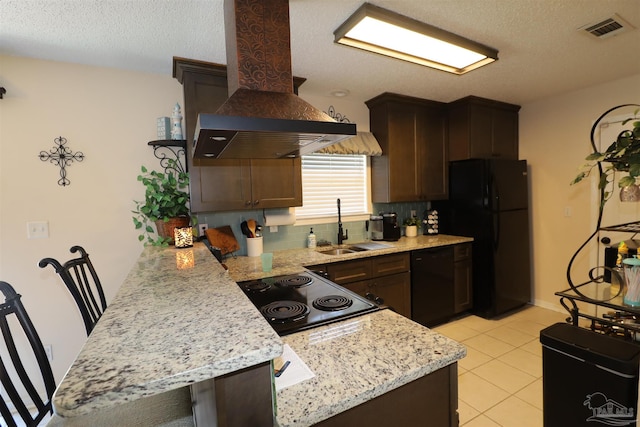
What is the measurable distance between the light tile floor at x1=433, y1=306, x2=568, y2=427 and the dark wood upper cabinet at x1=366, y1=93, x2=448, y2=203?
1556 millimetres

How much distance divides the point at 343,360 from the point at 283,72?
133cm

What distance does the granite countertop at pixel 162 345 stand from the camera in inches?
19.2

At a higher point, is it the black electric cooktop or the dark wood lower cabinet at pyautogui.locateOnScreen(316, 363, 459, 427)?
the black electric cooktop

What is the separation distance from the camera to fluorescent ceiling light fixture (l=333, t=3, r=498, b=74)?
1.73 m

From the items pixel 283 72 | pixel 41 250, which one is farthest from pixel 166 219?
pixel 283 72

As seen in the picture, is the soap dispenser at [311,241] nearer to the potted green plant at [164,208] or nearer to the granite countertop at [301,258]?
the granite countertop at [301,258]

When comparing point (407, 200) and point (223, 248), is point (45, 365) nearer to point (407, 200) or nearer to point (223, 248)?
point (223, 248)

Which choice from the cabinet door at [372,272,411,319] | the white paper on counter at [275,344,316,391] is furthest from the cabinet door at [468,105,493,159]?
the white paper on counter at [275,344,316,391]

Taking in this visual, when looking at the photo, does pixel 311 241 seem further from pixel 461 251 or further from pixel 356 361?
pixel 356 361

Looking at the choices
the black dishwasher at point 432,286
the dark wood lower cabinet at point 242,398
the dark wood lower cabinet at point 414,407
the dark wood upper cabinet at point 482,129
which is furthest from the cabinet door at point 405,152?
the dark wood lower cabinet at point 242,398

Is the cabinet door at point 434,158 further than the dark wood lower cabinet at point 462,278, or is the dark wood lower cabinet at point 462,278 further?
the cabinet door at point 434,158

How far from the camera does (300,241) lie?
10.3ft

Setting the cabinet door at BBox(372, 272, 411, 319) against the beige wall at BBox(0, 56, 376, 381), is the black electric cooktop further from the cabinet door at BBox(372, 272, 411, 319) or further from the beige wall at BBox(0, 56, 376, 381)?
the beige wall at BBox(0, 56, 376, 381)

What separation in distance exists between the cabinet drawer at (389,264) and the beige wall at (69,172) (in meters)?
2.08
